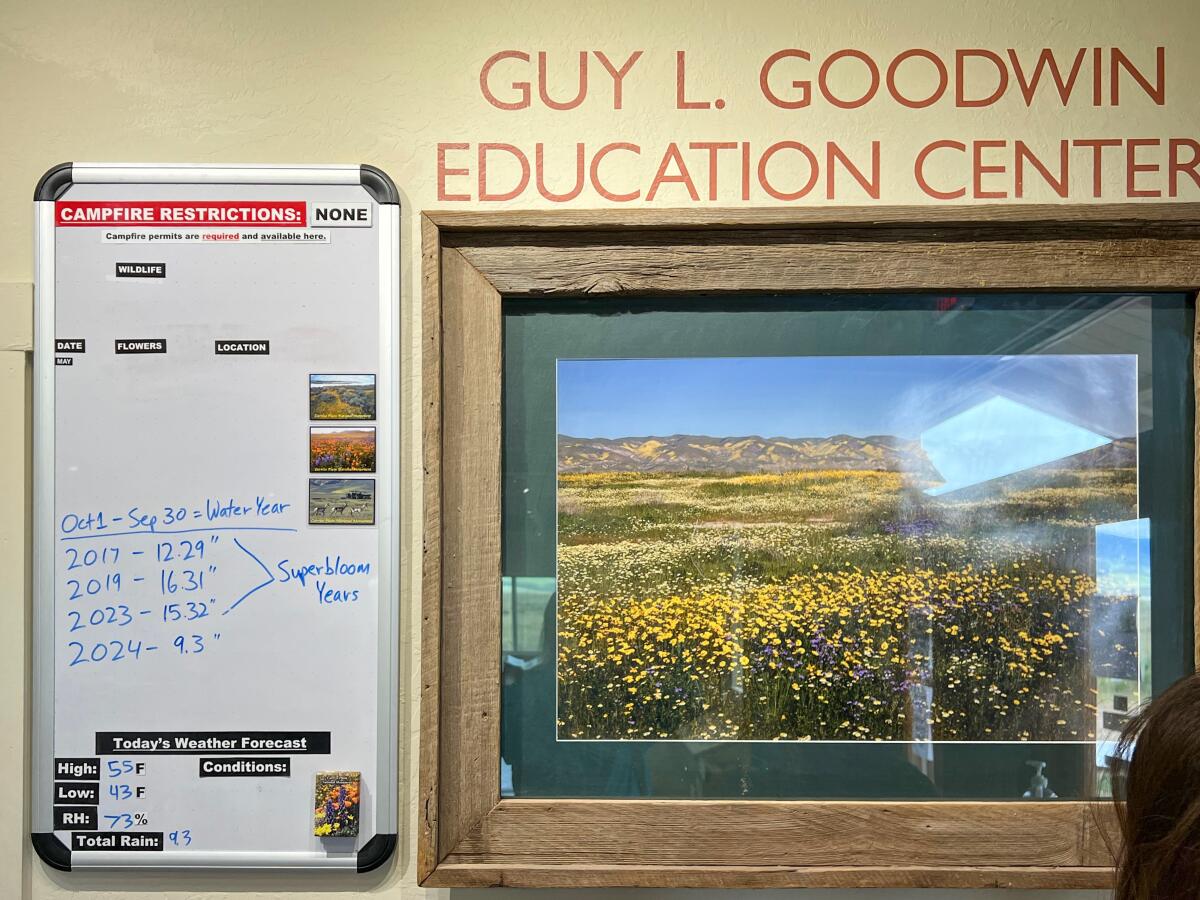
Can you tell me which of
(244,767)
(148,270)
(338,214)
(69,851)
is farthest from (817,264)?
(69,851)

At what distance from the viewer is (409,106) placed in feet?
3.85

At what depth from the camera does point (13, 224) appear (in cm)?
117

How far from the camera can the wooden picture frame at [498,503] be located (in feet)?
3.67

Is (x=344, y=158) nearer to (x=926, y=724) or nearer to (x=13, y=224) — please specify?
(x=13, y=224)

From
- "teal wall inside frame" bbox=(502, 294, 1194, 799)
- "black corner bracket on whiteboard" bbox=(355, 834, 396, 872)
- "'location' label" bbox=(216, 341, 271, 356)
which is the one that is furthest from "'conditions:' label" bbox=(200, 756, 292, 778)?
"'location' label" bbox=(216, 341, 271, 356)

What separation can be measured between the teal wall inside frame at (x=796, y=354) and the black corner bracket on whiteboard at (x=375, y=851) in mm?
154

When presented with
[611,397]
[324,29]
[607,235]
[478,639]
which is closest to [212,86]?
[324,29]

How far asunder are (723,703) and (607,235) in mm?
579

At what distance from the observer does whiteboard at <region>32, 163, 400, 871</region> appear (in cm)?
114

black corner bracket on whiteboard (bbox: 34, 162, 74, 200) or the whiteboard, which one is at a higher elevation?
black corner bracket on whiteboard (bbox: 34, 162, 74, 200)

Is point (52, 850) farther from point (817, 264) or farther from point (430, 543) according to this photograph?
point (817, 264)

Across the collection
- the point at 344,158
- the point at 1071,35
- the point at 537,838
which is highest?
the point at 1071,35

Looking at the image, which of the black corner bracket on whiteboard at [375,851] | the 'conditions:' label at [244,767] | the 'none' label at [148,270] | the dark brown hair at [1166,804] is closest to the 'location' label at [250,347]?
the 'none' label at [148,270]

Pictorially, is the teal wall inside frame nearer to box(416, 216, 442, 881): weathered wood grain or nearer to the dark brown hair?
box(416, 216, 442, 881): weathered wood grain
